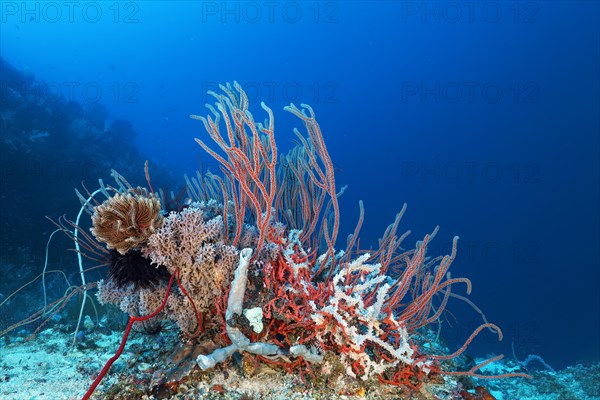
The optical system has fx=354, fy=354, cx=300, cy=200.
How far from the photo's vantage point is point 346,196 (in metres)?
65.7

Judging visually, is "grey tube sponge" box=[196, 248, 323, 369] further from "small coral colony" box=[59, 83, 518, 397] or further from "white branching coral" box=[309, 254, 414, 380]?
"white branching coral" box=[309, 254, 414, 380]

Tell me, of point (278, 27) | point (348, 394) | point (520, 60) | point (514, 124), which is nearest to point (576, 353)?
point (348, 394)

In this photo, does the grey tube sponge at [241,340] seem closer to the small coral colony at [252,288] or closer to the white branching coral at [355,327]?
the small coral colony at [252,288]

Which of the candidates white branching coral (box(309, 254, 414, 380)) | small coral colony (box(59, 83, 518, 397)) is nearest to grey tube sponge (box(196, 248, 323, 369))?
small coral colony (box(59, 83, 518, 397))

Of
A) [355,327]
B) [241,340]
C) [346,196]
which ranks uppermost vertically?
[346,196]

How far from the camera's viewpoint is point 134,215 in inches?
112

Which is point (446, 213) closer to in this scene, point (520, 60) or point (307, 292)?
point (520, 60)

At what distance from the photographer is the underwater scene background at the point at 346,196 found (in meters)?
3.03

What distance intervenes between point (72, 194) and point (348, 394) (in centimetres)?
1351

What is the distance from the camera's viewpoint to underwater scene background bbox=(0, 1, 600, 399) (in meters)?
3.03

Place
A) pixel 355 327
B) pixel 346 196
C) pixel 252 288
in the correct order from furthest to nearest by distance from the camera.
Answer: pixel 346 196 → pixel 252 288 → pixel 355 327

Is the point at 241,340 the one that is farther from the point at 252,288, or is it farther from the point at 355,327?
the point at 355,327

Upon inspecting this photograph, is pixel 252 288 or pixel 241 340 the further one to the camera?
pixel 252 288

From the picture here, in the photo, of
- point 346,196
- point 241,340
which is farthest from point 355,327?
point 346,196
